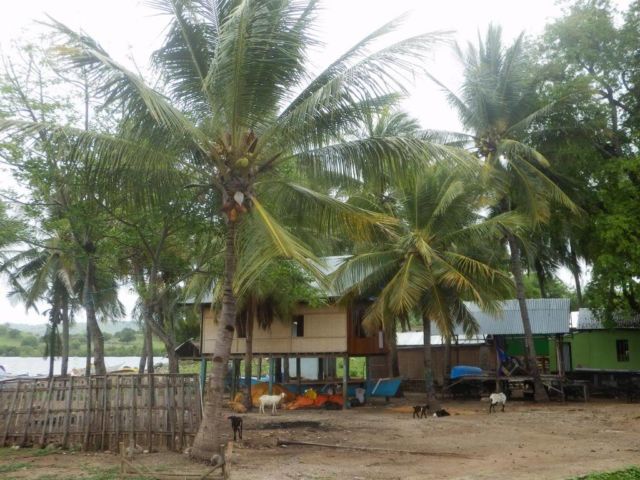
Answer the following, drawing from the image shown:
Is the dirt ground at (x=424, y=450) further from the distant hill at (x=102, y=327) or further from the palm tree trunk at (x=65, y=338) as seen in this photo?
the distant hill at (x=102, y=327)

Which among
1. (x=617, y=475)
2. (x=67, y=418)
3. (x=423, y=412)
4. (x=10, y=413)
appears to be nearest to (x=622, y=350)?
(x=423, y=412)

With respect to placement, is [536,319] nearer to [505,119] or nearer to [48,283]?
[505,119]

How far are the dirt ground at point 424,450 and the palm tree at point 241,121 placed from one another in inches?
67.2

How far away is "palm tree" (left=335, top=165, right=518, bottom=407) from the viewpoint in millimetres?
19312

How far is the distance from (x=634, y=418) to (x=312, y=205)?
12.4 metres

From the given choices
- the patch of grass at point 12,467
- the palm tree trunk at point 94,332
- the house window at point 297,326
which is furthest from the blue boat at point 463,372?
the patch of grass at point 12,467

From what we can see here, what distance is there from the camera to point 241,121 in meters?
10.8

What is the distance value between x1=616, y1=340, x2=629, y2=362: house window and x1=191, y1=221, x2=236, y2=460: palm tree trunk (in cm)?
2469

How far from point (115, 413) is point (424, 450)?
604 cm

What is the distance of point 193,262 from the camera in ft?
58.2

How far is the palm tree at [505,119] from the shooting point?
880 inches

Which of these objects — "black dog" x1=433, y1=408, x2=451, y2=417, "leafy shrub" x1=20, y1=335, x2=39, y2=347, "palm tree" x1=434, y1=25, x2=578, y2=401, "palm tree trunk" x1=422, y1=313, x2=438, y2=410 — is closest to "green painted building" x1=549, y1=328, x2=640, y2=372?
"palm tree" x1=434, y1=25, x2=578, y2=401

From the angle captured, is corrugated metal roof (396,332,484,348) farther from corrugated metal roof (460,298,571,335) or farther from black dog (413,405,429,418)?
black dog (413,405,429,418)

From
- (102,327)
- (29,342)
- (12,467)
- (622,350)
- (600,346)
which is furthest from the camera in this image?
(29,342)
